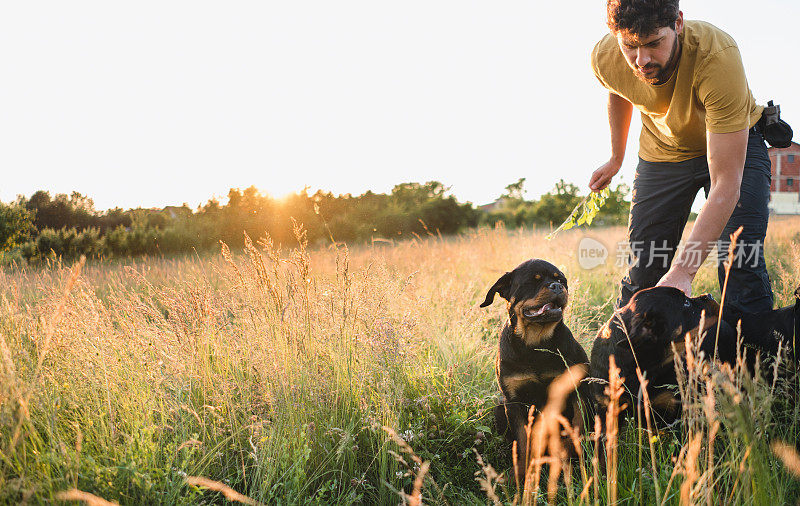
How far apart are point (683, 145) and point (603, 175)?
22.8 inches

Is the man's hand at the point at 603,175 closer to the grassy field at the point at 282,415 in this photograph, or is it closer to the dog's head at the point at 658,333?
the dog's head at the point at 658,333

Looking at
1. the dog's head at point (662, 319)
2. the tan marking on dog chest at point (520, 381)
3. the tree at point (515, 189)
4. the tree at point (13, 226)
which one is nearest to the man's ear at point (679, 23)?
the dog's head at point (662, 319)

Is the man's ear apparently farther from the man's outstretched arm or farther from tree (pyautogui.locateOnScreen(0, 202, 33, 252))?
tree (pyautogui.locateOnScreen(0, 202, 33, 252))

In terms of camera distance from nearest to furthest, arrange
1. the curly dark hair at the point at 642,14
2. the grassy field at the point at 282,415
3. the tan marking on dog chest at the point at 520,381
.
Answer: the grassy field at the point at 282,415 → the curly dark hair at the point at 642,14 → the tan marking on dog chest at the point at 520,381

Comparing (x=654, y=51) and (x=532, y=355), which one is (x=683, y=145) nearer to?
(x=654, y=51)

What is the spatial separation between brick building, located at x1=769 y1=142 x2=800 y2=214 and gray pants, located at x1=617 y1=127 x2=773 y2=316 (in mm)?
16656

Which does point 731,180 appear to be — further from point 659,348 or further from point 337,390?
point 337,390

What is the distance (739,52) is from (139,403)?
146 inches

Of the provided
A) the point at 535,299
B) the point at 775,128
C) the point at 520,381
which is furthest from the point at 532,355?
the point at 775,128

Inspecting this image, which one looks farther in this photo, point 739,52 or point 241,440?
point 739,52

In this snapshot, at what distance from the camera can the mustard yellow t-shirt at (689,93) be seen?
99.5 inches

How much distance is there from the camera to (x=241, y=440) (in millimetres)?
2346

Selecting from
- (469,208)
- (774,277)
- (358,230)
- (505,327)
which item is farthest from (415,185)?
(505,327)

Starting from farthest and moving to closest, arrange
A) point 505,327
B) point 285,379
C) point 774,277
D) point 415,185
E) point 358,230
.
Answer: point 415,185 < point 358,230 < point 774,277 < point 505,327 < point 285,379
